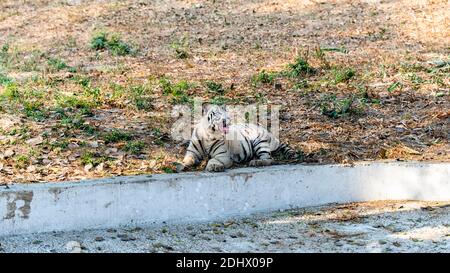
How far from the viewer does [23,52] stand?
12742 millimetres

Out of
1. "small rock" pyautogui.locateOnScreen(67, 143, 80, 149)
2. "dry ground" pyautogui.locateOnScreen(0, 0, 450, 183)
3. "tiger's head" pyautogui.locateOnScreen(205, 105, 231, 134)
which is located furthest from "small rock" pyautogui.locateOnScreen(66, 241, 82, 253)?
"small rock" pyautogui.locateOnScreen(67, 143, 80, 149)

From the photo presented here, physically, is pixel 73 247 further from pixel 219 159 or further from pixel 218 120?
pixel 218 120

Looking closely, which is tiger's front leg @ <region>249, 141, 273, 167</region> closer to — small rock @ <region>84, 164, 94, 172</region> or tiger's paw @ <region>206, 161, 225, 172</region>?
tiger's paw @ <region>206, 161, 225, 172</region>

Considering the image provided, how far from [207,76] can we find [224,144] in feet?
11.7

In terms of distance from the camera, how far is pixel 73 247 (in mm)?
6020

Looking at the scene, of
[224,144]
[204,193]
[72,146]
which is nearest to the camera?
[204,193]

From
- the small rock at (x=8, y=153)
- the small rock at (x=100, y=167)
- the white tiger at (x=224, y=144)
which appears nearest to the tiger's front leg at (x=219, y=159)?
the white tiger at (x=224, y=144)

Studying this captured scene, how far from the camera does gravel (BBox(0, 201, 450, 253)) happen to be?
6.11 m

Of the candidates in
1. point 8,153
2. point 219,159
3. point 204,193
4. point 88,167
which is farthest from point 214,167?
point 8,153

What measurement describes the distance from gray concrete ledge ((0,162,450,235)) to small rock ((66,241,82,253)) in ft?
1.32

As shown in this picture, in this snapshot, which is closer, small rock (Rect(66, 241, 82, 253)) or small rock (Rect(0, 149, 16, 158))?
small rock (Rect(66, 241, 82, 253))

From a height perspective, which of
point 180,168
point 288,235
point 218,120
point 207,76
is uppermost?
point 218,120

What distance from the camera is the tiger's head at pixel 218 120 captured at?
7598mm

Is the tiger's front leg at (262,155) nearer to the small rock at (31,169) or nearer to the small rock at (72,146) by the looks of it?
the small rock at (72,146)
